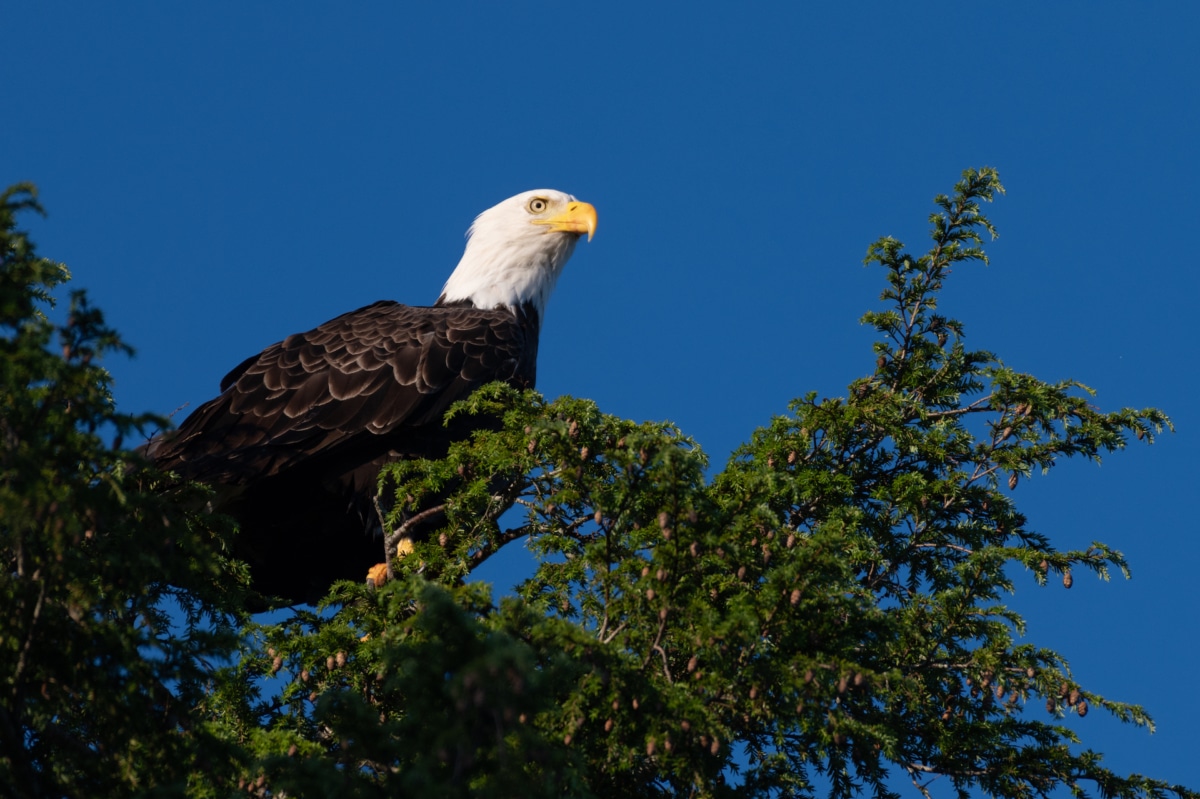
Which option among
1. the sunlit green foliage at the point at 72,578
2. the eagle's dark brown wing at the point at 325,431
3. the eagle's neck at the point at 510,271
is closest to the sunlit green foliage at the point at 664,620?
the sunlit green foliage at the point at 72,578

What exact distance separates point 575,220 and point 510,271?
710 millimetres

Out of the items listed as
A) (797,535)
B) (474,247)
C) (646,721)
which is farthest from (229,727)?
(474,247)

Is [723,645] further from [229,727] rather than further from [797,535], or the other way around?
[229,727]

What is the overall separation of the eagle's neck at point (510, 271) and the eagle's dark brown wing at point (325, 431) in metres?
0.85

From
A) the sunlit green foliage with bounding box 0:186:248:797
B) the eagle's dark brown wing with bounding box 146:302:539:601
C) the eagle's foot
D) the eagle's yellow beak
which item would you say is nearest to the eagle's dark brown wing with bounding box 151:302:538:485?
the eagle's dark brown wing with bounding box 146:302:539:601

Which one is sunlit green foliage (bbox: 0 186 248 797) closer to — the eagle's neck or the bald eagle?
the bald eagle

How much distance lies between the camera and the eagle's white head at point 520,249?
906 centimetres

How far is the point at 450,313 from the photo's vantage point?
8320 millimetres

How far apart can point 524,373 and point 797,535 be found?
3.80 metres

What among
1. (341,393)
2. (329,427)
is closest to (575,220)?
(341,393)

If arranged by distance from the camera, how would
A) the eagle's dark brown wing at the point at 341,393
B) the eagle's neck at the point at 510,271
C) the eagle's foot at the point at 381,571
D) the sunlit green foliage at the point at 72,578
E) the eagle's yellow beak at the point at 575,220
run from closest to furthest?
the sunlit green foliage at the point at 72,578 < the eagle's foot at the point at 381,571 < the eagle's dark brown wing at the point at 341,393 < the eagle's neck at the point at 510,271 < the eagle's yellow beak at the point at 575,220

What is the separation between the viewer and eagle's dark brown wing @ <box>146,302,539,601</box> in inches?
292

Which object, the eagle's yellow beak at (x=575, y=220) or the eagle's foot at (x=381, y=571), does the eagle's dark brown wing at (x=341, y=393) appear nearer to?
the eagle's foot at (x=381, y=571)

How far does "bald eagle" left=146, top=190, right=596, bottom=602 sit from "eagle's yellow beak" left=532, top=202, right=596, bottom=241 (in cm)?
131
